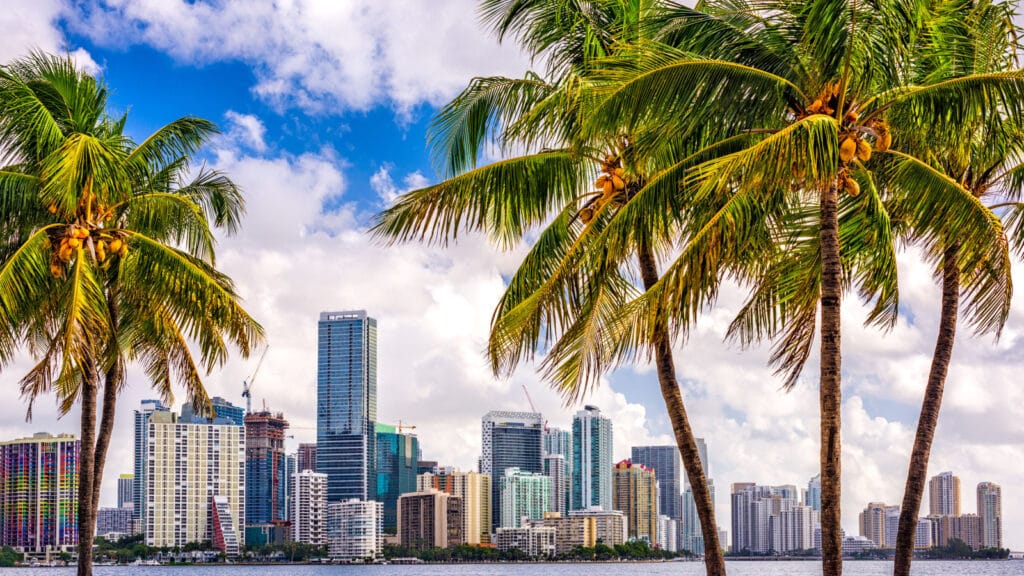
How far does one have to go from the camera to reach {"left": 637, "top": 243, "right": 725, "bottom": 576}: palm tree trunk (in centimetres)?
1232

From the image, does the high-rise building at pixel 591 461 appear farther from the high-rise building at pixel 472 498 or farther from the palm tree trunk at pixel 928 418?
the palm tree trunk at pixel 928 418

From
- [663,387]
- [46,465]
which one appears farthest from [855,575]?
[663,387]

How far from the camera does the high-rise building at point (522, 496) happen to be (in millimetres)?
175500

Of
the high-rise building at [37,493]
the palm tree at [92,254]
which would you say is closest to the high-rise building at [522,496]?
the high-rise building at [37,493]

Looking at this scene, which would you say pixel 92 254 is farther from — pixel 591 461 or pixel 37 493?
pixel 591 461

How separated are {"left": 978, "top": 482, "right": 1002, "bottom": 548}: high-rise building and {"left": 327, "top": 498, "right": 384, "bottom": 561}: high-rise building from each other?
246 ft

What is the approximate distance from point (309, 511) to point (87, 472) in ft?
562

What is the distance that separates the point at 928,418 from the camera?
12.2 metres

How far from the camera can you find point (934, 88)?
33.2ft

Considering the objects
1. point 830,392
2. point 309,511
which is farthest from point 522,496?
point 830,392

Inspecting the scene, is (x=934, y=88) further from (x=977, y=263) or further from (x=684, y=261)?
(x=684, y=261)

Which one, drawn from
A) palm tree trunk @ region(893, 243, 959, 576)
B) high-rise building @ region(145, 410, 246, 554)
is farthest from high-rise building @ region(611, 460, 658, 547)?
palm tree trunk @ region(893, 243, 959, 576)

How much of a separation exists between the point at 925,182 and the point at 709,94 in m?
1.85

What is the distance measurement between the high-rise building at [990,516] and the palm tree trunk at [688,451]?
124156mm
